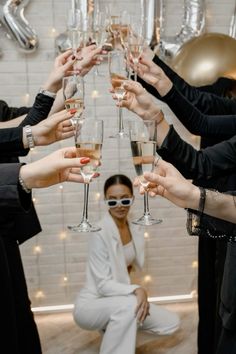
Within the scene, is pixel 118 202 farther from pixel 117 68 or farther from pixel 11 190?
pixel 11 190

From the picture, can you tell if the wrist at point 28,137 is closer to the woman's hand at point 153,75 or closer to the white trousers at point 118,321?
the woman's hand at point 153,75

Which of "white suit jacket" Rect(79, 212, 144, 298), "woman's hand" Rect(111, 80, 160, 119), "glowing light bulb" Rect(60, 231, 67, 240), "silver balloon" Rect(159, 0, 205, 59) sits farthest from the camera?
"glowing light bulb" Rect(60, 231, 67, 240)

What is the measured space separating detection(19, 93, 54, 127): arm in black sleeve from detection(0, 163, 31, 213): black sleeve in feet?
2.31

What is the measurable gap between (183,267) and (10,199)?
2757 millimetres

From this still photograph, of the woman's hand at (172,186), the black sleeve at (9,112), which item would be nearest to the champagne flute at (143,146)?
the woman's hand at (172,186)

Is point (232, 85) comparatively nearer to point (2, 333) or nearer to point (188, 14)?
point (188, 14)

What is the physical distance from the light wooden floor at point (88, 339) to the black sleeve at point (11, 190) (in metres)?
2.07

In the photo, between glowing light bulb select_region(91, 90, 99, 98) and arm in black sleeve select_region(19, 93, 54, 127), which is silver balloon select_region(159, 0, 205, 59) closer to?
glowing light bulb select_region(91, 90, 99, 98)

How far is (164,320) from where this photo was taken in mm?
3152

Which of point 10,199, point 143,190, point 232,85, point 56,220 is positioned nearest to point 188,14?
point 232,85

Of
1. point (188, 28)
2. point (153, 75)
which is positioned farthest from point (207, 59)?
point (153, 75)

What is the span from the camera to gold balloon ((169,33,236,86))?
9.23 ft

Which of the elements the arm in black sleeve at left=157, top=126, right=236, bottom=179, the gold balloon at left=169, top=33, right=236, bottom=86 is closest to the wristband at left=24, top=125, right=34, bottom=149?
the arm in black sleeve at left=157, top=126, right=236, bottom=179

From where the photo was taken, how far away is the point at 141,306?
116 inches
